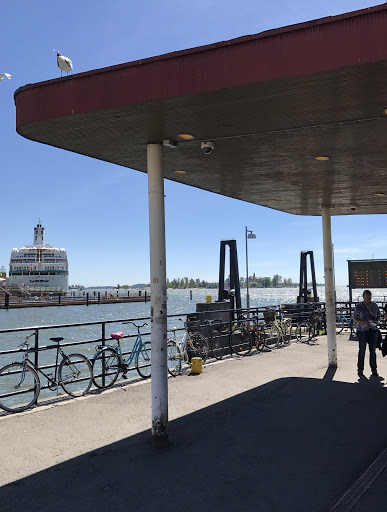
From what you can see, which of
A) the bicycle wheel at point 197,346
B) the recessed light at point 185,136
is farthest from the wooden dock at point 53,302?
the recessed light at point 185,136

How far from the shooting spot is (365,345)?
10133mm

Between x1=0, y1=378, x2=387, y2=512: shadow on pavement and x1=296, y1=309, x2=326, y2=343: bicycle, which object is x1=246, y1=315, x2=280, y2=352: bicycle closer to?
x1=296, y1=309, x2=326, y2=343: bicycle

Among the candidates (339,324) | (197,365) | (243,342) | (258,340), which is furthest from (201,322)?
(339,324)

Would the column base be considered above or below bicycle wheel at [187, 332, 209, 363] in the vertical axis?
below

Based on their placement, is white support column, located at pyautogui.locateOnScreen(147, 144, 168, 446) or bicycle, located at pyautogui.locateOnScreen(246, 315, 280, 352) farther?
bicycle, located at pyautogui.locateOnScreen(246, 315, 280, 352)

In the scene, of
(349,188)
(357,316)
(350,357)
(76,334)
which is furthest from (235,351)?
(76,334)

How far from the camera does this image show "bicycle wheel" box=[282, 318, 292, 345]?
51.5 feet

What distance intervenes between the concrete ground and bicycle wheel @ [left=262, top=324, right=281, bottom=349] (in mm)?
5641

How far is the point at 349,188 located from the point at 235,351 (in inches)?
222

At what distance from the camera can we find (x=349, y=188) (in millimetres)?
10289

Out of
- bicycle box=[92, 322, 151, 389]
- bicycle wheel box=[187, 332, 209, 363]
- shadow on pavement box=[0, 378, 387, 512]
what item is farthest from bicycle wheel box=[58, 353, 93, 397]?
bicycle wheel box=[187, 332, 209, 363]

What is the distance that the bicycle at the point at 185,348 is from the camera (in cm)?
1043

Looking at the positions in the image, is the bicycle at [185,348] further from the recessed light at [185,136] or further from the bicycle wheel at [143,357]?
the recessed light at [185,136]

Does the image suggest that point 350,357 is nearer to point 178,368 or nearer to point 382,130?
point 178,368
